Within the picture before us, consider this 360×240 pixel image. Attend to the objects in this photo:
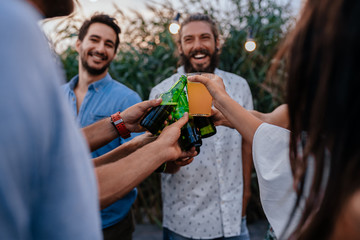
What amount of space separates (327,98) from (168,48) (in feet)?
10.5

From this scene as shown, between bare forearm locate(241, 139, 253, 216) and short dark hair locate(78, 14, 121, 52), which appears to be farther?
short dark hair locate(78, 14, 121, 52)

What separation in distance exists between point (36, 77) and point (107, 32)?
238 centimetres

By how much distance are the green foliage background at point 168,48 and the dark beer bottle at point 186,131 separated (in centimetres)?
179

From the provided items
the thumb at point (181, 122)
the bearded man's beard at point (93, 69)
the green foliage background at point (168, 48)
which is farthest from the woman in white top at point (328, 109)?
the green foliage background at point (168, 48)

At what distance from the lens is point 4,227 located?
461 millimetres

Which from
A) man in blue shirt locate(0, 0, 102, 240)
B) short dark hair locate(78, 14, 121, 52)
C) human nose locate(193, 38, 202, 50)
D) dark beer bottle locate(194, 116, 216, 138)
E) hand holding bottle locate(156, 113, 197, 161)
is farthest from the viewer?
short dark hair locate(78, 14, 121, 52)

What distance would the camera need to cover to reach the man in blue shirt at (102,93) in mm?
2100

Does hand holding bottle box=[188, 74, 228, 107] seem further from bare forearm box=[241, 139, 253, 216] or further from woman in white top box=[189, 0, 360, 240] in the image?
bare forearm box=[241, 139, 253, 216]

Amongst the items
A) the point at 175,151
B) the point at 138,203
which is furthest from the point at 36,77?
the point at 138,203

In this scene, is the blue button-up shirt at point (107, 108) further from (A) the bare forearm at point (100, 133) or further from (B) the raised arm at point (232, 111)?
(B) the raised arm at point (232, 111)

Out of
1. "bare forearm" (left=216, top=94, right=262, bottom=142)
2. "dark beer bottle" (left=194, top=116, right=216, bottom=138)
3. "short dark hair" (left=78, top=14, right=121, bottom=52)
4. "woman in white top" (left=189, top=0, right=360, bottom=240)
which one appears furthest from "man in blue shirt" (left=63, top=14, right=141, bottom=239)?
"woman in white top" (left=189, top=0, right=360, bottom=240)

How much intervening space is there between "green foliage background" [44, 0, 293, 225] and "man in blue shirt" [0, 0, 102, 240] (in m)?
2.87

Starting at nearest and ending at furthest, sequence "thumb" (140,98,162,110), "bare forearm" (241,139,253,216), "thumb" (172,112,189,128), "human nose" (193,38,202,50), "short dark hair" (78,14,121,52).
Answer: "thumb" (172,112,189,128), "thumb" (140,98,162,110), "bare forearm" (241,139,253,216), "human nose" (193,38,202,50), "short dark hair" (78,14,121,52)

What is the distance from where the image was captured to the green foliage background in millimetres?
3463
